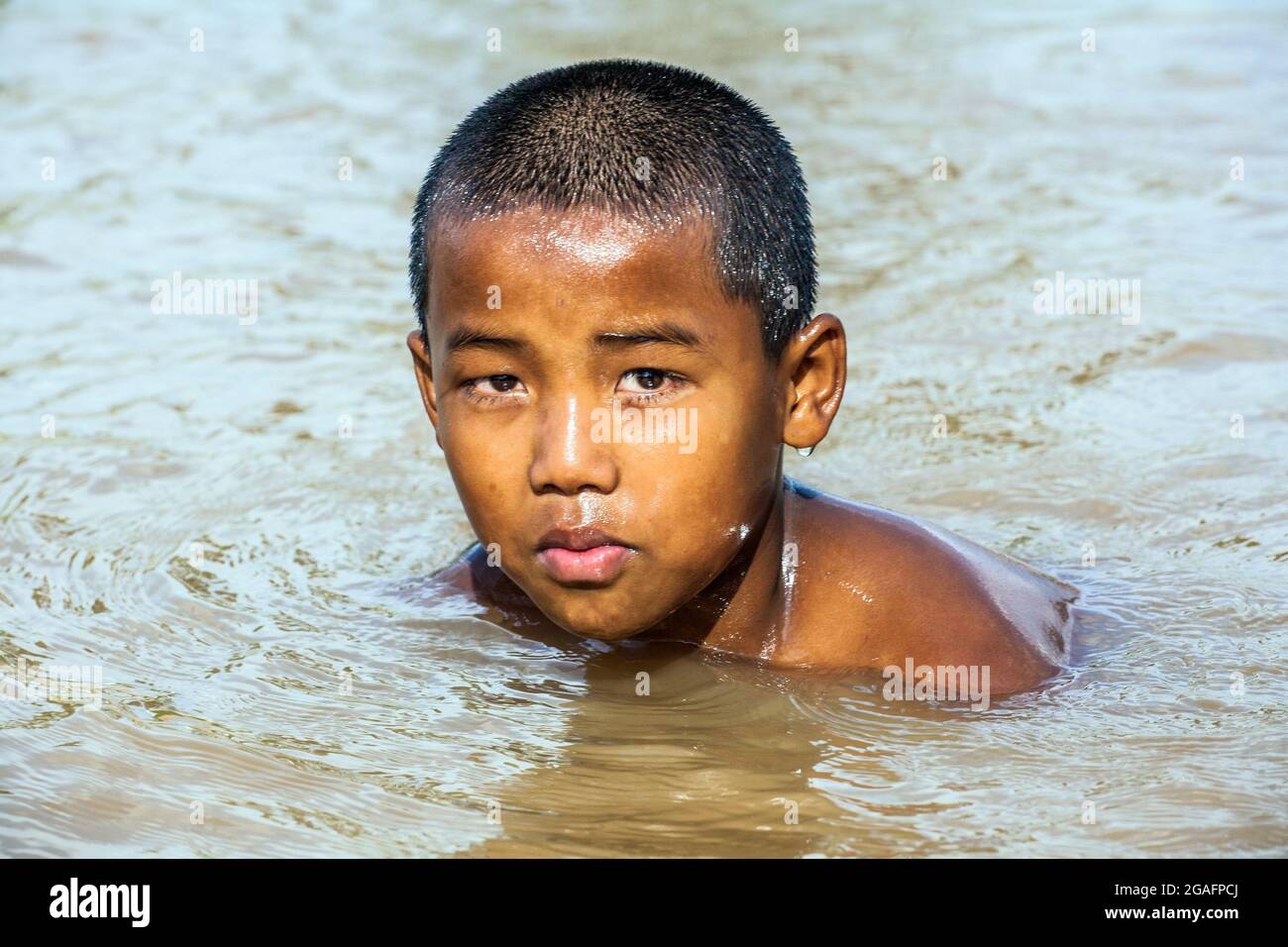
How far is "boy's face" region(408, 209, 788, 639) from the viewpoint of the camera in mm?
3434

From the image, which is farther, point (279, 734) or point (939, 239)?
point (939, 239)

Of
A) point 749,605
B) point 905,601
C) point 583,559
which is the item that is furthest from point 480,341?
point 905,601

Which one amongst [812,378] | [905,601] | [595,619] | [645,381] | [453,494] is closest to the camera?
[645,381]

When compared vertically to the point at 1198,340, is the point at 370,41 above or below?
above

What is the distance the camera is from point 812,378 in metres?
3.93

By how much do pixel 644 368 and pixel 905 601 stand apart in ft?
3.29

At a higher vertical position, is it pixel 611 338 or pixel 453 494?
pixel 611 338

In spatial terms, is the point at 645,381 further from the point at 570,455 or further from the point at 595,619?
the point at 595,619

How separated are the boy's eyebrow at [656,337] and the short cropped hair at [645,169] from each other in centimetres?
17

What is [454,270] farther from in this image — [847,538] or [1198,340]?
[1198,340]

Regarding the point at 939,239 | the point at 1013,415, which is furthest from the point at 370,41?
the point at 1013,415

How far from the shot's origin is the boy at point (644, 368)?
3445mm

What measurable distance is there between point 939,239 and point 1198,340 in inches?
58.4

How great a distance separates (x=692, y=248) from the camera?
3.56 meters
